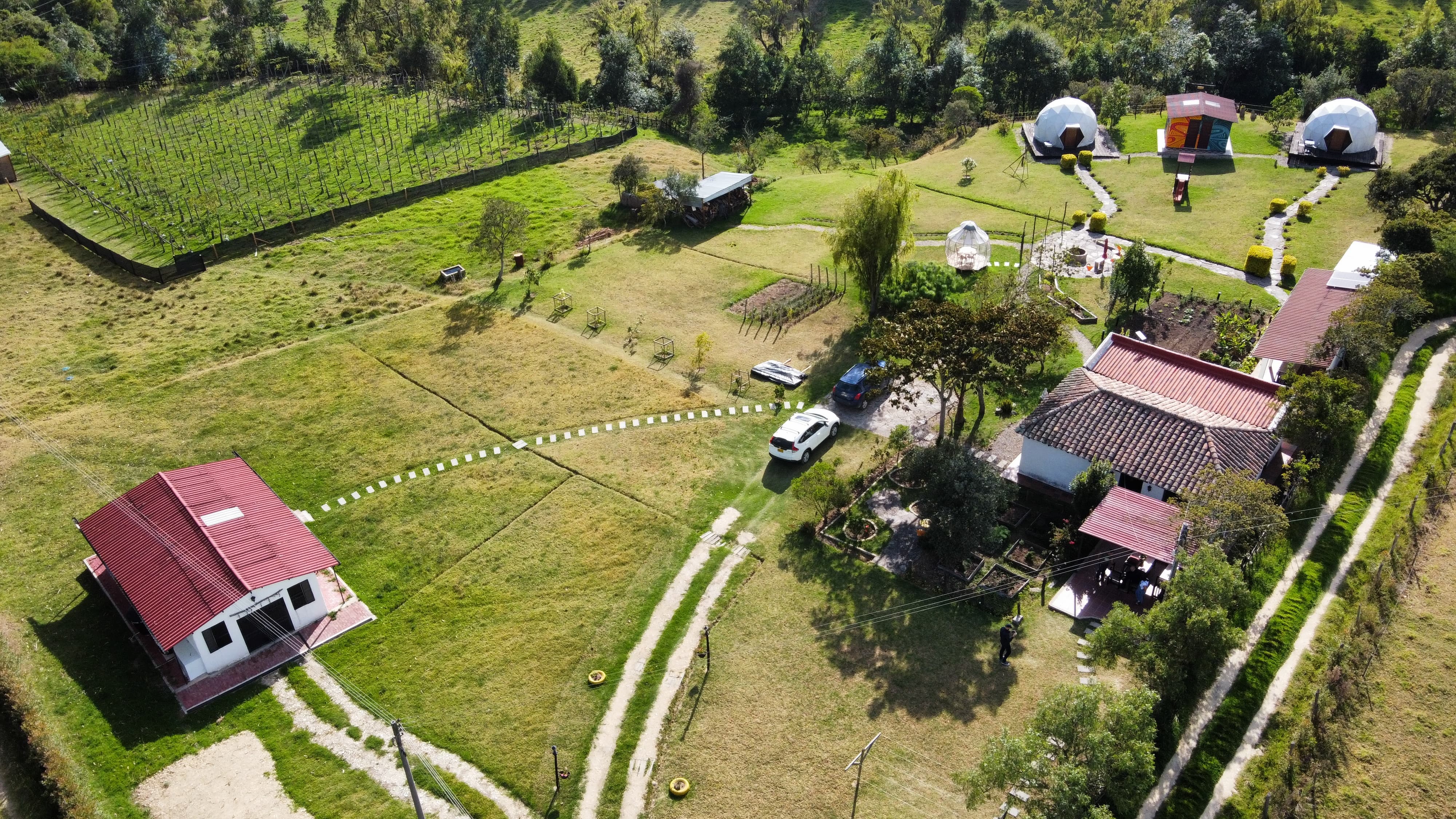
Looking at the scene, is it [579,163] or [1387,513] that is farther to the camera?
[579,163]

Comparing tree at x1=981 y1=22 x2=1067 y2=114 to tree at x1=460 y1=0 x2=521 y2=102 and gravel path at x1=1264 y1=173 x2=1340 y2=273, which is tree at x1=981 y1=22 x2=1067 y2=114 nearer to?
gravel path at x1=1264 y1=173 x2=1340 y2=273

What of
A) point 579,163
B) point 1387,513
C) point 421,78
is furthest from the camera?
point 421,78

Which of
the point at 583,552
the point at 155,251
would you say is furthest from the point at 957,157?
the point at 155,251

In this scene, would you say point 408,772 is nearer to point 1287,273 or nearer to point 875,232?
point 875,232

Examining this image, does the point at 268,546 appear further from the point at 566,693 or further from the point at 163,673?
the point at 566,693

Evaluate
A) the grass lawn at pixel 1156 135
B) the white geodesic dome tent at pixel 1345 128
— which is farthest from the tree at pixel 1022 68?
the white geodesic dome tent at pixel 1345 128

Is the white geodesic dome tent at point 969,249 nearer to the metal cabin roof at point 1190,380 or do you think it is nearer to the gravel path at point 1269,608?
the metal cabin roof at point 1190,380

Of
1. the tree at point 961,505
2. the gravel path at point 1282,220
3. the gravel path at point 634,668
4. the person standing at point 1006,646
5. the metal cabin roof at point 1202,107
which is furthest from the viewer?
the metal cabin roof at point 1202,107

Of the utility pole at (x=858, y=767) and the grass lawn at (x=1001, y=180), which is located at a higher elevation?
the grass lawn at (x=1001, y=180)
